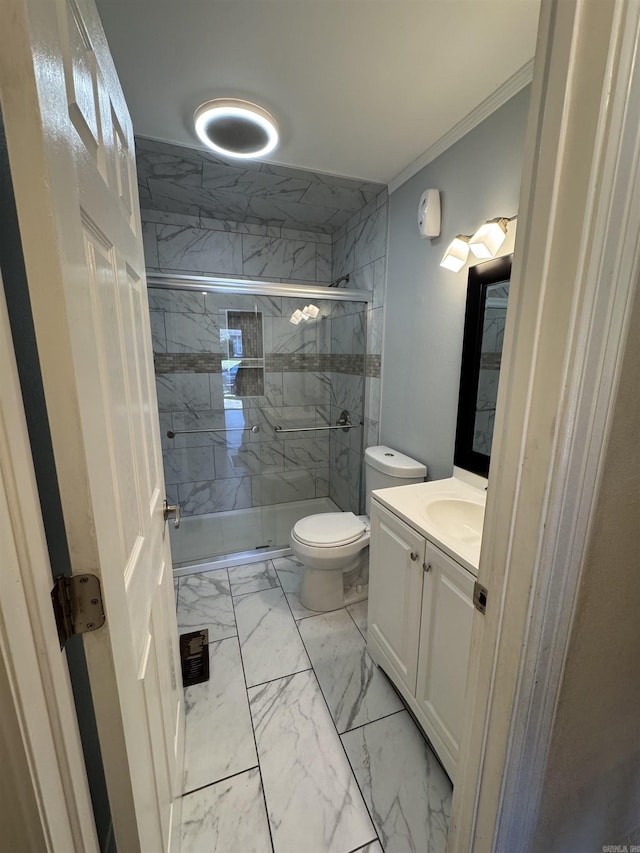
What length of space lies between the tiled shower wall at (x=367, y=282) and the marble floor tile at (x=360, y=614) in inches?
30.3

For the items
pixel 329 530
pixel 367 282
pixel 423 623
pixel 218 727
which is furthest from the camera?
pixel 367 282

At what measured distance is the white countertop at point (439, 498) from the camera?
43.4 inches

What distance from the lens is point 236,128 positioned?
5.14 feet

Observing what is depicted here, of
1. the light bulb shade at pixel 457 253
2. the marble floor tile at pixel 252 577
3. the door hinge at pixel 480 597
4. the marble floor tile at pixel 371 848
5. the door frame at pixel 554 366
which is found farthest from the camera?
the marble floor tile at pixel 252 577

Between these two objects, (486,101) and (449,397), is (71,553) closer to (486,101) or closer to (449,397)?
(449,397)

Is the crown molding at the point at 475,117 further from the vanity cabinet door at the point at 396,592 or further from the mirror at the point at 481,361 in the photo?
the vanity cabinet door at the point at 396,592

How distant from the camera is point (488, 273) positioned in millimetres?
1492

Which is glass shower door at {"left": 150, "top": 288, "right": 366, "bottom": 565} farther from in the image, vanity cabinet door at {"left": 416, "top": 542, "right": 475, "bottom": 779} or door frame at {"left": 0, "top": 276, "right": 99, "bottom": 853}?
door frame at {"left": 0, "top": 276, "right": 99, "bottom": 853}

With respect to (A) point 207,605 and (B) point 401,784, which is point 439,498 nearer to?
(B) point 401,784

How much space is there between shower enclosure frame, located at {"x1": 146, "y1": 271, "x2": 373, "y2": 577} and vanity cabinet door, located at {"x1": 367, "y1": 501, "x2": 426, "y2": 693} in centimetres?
112

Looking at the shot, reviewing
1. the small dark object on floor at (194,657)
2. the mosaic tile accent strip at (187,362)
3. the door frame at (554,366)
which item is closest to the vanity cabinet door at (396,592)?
the door frame at (554,366)

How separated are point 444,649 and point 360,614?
2.84 ft

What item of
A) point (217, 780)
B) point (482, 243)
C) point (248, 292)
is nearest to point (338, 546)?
point (217, 780)

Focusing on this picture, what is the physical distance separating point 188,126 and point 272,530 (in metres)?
2.48
